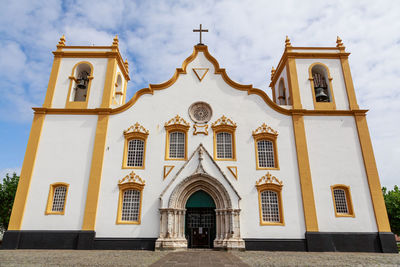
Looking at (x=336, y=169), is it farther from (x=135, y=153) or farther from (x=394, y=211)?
(x=394, y=211)

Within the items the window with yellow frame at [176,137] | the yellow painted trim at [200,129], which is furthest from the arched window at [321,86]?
the window with yellow frame at [176,137]

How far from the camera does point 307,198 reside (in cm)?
1548

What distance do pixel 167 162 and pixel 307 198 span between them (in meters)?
8.95

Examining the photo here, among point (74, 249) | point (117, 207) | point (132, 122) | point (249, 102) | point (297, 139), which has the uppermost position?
point (249, 102)

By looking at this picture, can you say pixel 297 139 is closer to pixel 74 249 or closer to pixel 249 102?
pixel 249 102

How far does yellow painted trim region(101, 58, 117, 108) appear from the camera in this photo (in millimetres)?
17797

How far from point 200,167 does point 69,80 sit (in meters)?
11.7

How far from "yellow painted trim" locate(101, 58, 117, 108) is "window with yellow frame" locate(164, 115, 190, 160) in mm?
4529

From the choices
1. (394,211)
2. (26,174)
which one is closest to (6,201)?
(26,174)

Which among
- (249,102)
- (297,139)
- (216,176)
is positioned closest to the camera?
(216,176)

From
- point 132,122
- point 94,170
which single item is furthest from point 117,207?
point 132,122

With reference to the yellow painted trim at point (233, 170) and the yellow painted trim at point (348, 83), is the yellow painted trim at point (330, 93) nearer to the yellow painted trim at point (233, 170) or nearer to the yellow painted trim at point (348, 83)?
the yellow painted trim at point (348, 83)

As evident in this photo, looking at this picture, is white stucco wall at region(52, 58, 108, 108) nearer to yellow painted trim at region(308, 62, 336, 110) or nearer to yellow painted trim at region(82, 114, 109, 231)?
yellow painted trim at region(82, 114, 109, 231)

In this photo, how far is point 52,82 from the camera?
726 inches
